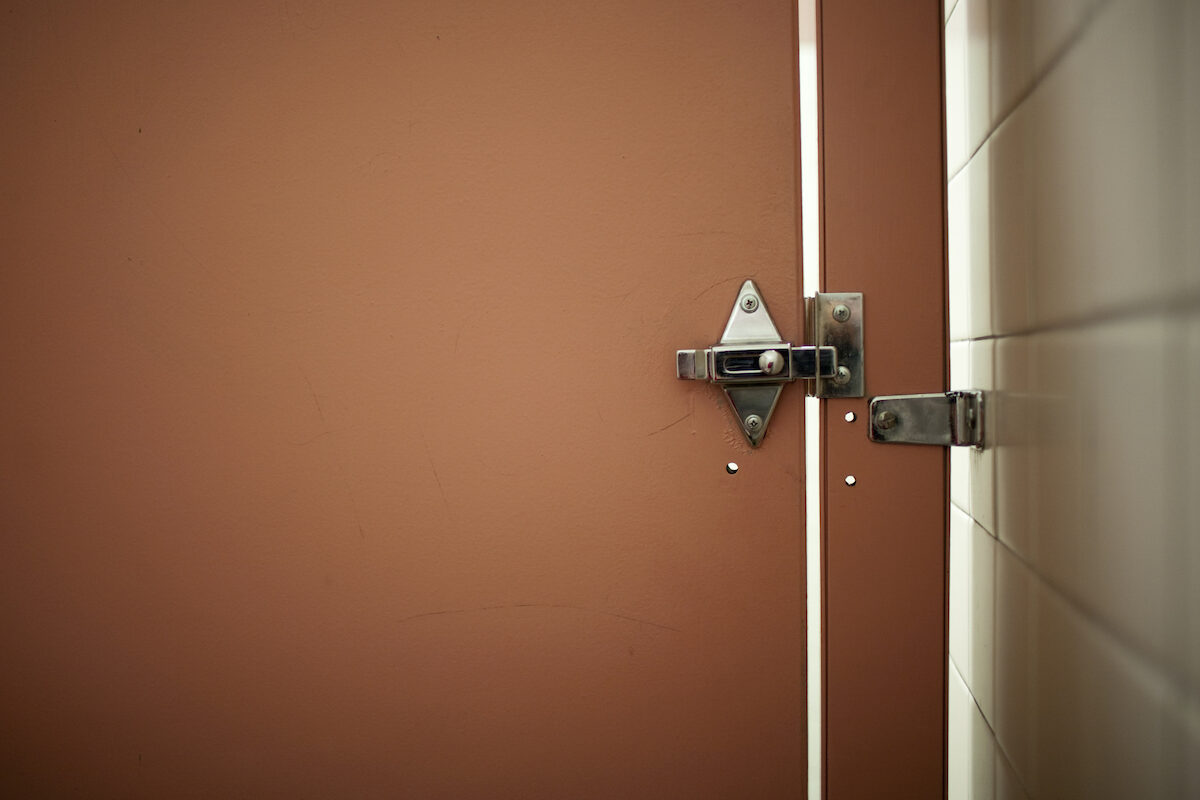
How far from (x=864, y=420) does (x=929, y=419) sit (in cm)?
6

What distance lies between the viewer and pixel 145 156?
2.53ft

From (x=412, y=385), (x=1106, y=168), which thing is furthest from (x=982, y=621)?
(x=412, y=385)

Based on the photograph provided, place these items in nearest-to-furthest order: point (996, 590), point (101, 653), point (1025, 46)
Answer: point (1025, 46), point (996, 590), point (101, 653)

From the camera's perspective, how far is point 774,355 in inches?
27.9

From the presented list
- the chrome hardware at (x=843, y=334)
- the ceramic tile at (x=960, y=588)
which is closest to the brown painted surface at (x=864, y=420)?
the chrome hardware at (x=843, y=334)

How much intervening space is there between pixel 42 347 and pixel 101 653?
35 centimetres

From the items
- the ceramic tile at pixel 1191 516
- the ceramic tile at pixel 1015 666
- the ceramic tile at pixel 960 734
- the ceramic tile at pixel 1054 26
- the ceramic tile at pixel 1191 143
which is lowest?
the ceramic tile at pixel 960 734

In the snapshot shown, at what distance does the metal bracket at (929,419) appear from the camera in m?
0.70

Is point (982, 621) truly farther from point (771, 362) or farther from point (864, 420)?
point (771, 362)

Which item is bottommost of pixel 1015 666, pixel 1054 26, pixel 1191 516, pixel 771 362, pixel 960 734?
pixel 960 734

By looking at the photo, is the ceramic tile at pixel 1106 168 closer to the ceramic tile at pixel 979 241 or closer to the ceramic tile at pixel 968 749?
the ceramic tile at pixel 979 241

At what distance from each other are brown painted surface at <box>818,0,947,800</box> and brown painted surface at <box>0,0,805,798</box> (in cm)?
4

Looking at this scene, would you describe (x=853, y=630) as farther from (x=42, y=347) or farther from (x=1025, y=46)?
(x=42, y=347)

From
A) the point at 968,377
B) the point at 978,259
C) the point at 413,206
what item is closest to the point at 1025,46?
the point at 978,259
